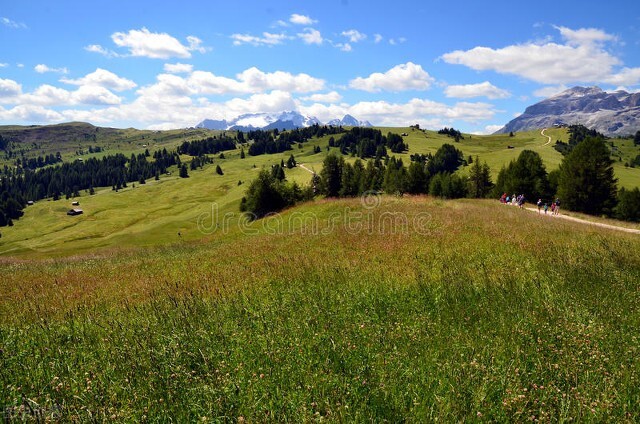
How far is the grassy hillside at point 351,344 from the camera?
450 cm

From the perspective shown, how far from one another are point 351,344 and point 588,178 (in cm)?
6996

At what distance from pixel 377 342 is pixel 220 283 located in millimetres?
6233

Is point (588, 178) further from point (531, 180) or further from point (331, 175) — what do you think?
point (331, 175)

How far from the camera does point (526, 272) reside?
9.60 metres

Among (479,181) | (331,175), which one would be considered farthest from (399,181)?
(479,181)

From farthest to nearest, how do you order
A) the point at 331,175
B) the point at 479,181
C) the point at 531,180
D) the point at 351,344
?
the point at 331,175, the point at 479,181, the point at 531,180, the point at 351,344

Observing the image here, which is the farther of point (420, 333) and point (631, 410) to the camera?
point (420, 333)

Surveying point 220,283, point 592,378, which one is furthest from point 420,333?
point 220,283

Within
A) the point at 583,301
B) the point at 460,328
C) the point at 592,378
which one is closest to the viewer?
the point at 592,378

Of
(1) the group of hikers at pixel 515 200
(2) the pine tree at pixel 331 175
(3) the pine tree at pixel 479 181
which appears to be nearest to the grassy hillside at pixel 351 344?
(1) the group of hikers at pixel 515 200

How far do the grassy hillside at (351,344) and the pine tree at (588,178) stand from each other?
2329 inches

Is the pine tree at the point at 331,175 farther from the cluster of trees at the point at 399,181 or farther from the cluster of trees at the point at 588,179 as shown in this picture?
the cluster of trees at the point at 588,179

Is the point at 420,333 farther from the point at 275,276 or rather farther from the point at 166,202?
the point at 166,202

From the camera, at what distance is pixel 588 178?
59281 mm
